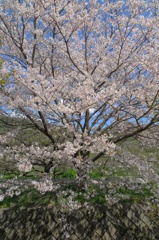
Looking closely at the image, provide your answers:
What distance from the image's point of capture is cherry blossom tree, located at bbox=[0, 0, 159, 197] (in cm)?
522

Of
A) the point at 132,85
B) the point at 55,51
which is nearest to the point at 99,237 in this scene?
the point at 132,85

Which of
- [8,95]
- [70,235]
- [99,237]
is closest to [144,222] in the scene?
[99,237]

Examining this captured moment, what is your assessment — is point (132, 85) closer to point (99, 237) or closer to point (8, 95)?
point (8, 95)

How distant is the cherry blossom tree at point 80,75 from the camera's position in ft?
17.1

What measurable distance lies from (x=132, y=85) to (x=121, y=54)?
1.05 meters

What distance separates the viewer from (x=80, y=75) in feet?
18.9

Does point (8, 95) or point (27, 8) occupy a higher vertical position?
point (27, 8)

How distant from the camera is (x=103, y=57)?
22.5ft

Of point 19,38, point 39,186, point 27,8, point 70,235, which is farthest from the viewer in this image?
point 19,38

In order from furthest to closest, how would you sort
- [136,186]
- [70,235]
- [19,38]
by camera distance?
[136,186]
[19,38]
[70,235]

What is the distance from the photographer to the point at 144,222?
18.7 ft

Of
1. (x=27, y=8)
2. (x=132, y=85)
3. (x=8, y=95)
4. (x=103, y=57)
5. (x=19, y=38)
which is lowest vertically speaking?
(x=8, y=95)

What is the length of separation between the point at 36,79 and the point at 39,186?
235 centimetres

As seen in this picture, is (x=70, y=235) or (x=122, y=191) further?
(x=122, y=191)
